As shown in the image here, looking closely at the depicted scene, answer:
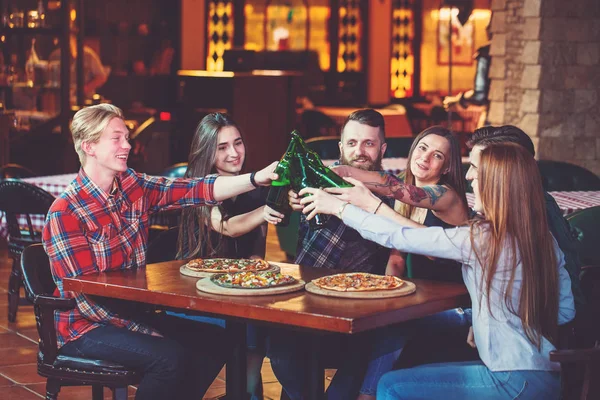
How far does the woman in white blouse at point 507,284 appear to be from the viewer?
9.79 feet

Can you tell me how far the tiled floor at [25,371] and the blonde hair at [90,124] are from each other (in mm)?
1233

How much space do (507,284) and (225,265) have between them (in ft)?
3.42

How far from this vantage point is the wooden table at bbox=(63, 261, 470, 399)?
9.42 ft

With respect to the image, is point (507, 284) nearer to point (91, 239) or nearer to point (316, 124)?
point (91, 239)

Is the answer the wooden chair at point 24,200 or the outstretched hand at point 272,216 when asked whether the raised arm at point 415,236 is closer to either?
the outstretched hand at point 272,216

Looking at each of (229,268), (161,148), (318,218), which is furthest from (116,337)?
(161,148)

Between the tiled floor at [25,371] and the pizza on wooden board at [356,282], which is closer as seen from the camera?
the pizza on wooden board at [356,282]

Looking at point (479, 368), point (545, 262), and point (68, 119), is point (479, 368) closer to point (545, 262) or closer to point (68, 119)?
point (545, 262)

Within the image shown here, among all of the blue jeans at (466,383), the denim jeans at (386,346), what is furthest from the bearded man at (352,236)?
the blue jeans at (466,383)

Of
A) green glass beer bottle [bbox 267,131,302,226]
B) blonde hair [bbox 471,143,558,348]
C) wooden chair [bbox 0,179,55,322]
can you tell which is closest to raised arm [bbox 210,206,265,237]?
green glass beer bottle [bbox 267,131,302,226]

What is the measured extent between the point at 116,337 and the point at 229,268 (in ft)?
1.46

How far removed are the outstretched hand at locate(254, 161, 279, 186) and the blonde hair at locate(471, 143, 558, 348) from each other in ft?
2.92

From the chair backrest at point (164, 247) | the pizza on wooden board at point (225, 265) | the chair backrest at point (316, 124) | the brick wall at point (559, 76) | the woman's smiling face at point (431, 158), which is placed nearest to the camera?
the pizza on wooden board at point (225, 265)

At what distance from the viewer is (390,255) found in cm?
384
